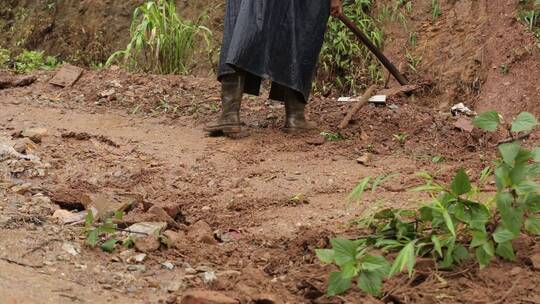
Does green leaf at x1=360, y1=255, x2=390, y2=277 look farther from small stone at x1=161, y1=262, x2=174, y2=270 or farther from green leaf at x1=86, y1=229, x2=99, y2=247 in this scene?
green leaf at x1=86, y1=229, x2=99, y2=247

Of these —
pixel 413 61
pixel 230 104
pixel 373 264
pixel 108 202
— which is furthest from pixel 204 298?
pixel 413 61

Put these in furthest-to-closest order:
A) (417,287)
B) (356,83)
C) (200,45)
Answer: (200,45) < (356,83) < (417,287)

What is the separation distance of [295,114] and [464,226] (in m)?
2.39

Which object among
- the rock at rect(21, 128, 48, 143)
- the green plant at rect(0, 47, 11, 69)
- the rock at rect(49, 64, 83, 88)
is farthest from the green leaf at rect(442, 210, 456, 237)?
the green plant at rect(0, 47, 11, 69)

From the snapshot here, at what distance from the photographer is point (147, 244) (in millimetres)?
2906

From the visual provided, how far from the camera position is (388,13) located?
251 inches

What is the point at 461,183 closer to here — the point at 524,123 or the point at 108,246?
the point at 524,123

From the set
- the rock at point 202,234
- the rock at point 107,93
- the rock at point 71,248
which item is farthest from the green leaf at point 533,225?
the rock at point 107,93

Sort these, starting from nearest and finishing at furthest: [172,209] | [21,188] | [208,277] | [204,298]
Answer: [204,298]
[208,277]
[172,209]
[21,188]

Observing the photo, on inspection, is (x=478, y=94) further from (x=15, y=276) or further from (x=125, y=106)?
(x=15, y=276)

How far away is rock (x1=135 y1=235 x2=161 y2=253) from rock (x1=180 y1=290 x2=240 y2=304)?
581mm

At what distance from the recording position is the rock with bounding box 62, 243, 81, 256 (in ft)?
9.27

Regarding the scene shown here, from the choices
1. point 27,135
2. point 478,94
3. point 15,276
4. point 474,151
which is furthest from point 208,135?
point 15,276

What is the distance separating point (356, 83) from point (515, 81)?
1.21m
